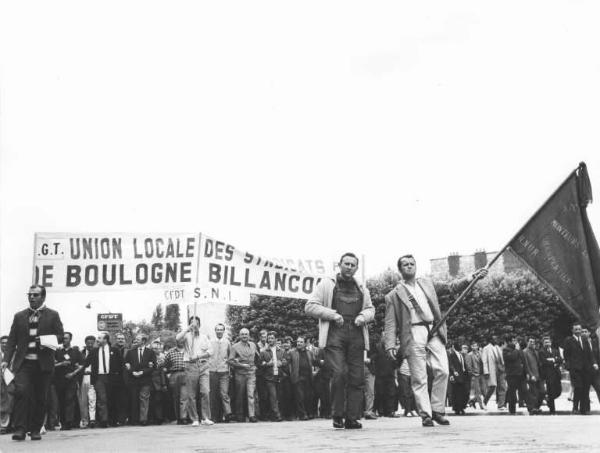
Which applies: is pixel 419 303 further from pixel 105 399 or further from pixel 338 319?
pixel 105 399

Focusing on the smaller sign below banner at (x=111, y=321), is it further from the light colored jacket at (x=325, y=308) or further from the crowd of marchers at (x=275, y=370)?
the light colored jacket at (x=325, y=308)

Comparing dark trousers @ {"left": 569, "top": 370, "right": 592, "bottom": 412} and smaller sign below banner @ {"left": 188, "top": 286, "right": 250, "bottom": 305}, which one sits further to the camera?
dark trousers @ {"left": 569, "top": 370, "right": 592, "bottom": 412}

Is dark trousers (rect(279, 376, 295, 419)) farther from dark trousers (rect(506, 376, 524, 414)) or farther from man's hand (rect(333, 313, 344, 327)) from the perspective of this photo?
man's hand (rect(333, 313, 344, 327))

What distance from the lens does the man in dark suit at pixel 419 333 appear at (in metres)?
9.66

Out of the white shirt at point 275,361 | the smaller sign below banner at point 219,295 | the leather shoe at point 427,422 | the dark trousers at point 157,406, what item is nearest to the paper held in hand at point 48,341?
the leather shoe at point 427,422

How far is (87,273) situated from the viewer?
606 inches

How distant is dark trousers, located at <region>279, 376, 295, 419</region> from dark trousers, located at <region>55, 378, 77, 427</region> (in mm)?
5109

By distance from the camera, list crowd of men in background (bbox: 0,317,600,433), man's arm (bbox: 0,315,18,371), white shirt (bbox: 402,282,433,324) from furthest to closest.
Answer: crowd of men in background (bbox: 0,317,600,433)
man's arm (bbox: 0,315,18,371)
white shirt (bbox: 402,282,433,324)

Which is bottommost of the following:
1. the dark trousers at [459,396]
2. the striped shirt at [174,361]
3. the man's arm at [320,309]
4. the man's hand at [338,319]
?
the dark trousers at [459,396]

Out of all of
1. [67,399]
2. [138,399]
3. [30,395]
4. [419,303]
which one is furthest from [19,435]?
[138,399]

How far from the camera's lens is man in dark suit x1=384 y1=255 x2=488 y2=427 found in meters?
9.66

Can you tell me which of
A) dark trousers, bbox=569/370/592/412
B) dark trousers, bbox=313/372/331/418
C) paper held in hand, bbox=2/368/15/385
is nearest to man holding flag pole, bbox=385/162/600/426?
paper held in hand, bbox=2/368/15/385

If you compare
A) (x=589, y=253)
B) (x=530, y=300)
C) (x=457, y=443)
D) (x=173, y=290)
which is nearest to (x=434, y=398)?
(x=589, y=253)

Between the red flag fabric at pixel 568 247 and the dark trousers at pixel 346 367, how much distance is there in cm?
229
